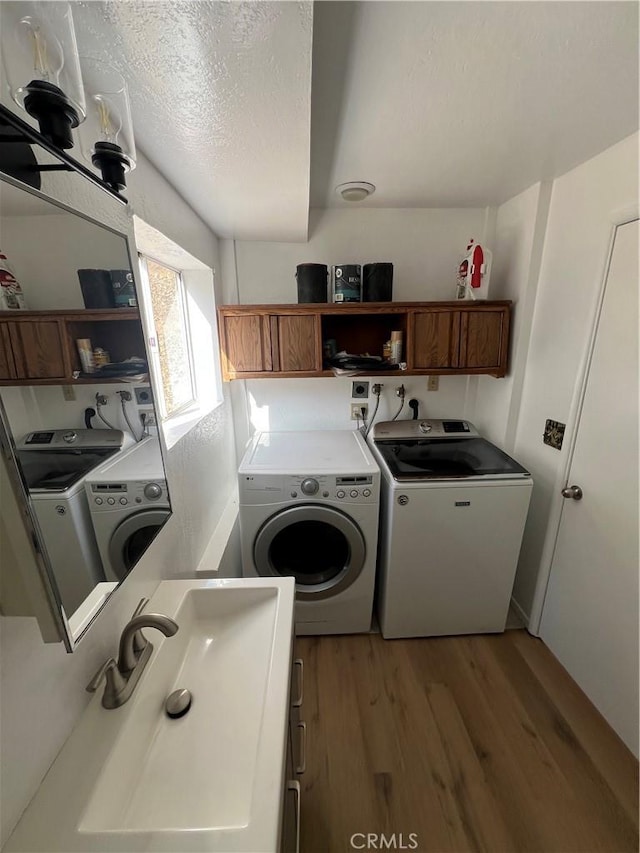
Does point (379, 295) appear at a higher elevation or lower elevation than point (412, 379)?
higher

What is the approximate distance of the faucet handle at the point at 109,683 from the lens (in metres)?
0.74

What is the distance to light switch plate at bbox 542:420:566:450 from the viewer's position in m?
1.58

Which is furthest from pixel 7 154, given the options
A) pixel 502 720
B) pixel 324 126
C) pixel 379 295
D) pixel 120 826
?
pixel 502 720

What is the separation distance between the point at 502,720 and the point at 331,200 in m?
2.66

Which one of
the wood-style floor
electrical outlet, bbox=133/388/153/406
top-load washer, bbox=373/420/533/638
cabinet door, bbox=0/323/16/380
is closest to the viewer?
cabinet door, bbox=0/323/16/380

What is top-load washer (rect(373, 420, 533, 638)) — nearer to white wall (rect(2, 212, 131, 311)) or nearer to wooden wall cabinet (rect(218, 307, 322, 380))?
wooden wall cabinet (rect(218, 307, 322, 380))

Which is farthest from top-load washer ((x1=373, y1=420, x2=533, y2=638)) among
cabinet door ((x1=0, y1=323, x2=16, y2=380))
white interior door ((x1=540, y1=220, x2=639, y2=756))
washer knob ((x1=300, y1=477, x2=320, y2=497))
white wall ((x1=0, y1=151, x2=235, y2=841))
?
cabinet door ((x1=0, y1=323, x2=16, y2=380))

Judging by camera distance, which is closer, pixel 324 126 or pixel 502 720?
pixel 324 126

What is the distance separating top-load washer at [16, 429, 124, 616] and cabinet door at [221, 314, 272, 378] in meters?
1.18

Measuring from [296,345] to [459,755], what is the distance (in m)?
1.95

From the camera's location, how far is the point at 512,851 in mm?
1085

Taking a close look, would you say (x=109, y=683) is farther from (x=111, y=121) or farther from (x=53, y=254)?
(x=111, y=121)

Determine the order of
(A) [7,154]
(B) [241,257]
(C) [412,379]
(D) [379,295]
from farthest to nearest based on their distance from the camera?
(C) [412,379]
(B) [241,257]
(D) [379,295]
(A) [7,154]

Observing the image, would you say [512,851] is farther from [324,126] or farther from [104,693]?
[324,126]
